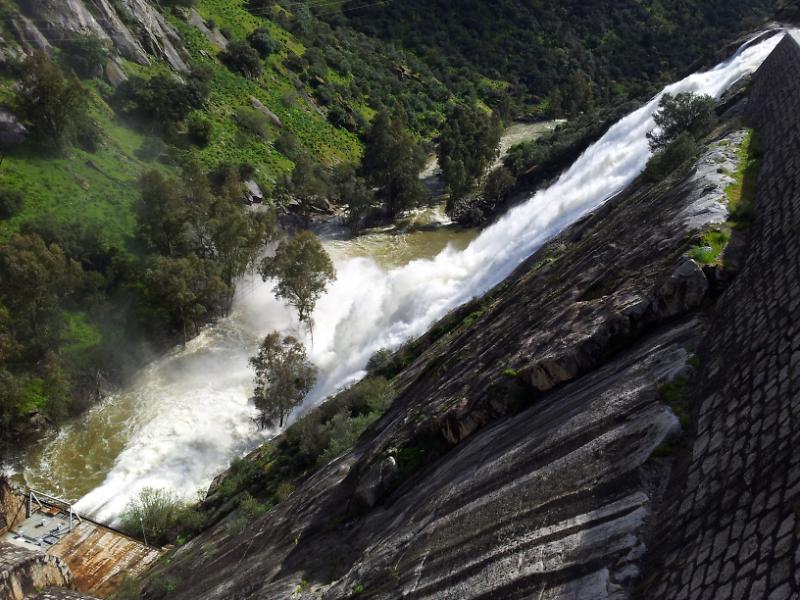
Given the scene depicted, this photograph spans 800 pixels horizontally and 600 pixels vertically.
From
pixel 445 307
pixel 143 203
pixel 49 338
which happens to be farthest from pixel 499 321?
pixel 143 203

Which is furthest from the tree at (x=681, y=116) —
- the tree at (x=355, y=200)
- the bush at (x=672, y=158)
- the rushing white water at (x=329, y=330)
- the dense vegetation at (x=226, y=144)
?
the tree at (x=355, y=200)

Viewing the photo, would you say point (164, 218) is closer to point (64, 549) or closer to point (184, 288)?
point (184, 288)

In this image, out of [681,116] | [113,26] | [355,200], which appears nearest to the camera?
[681,116]

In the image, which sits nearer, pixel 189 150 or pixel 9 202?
pixel 9 202

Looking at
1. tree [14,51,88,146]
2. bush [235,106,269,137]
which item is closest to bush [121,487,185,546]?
tree [14,51,88,146]

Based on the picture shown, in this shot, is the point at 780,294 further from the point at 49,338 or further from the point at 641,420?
the point at 49,338

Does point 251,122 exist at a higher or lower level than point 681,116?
higher

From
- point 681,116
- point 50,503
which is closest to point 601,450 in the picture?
point 50,503
